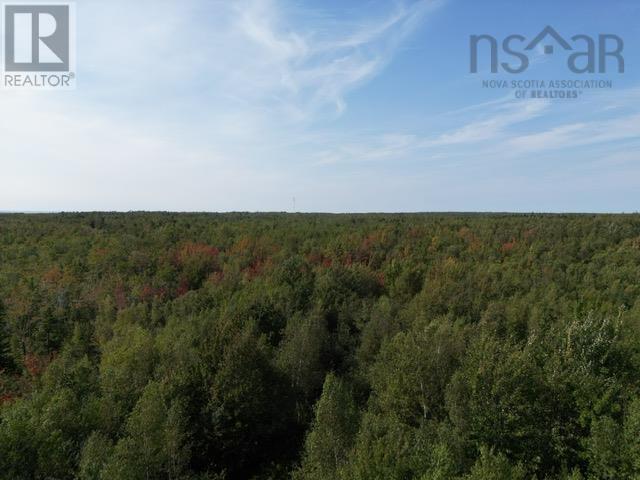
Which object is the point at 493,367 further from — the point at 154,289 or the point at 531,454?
the point at 154,289

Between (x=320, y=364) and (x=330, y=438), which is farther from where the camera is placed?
(x=320, y=364)

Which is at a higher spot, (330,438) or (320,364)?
(330,438)

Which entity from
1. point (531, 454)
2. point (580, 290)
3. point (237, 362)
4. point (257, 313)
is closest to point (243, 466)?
point (237, 362)

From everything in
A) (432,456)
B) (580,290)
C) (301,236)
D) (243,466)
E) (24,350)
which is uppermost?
(301,236)

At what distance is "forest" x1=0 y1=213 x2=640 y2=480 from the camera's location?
1884 cm

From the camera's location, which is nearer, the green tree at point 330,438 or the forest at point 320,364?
the forest at point 320,364

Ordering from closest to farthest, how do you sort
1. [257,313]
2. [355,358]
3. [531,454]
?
[531,454] → [355,358] → [257,313]

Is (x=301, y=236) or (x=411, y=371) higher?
(x=301, y=236)

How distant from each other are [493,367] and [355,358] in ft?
49.4

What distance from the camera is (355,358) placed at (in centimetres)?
3641

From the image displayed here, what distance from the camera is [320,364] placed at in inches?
1421

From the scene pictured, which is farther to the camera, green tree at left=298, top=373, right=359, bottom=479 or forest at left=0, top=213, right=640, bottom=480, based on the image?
green tree at left=298, top=373, right=359, bottom=479

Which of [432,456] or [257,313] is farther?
[257,313]

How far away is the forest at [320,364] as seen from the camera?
18.8m
